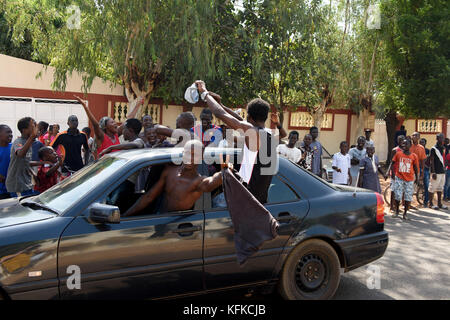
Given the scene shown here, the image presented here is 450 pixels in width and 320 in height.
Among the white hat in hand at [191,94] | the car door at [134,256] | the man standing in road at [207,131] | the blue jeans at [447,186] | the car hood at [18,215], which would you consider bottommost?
the blue jeans at [447,186]

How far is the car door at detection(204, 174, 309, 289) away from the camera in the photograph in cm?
389

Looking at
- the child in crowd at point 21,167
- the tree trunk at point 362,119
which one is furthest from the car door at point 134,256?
the tree trunk at point 362,119

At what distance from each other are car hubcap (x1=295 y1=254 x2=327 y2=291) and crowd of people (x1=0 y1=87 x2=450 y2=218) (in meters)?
0.82

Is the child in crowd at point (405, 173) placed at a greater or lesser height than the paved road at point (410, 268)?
greater

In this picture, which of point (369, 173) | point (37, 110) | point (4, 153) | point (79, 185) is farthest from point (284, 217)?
point (37, 110)

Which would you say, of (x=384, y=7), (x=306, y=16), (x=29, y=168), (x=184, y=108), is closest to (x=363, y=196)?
(x=29, y=168)

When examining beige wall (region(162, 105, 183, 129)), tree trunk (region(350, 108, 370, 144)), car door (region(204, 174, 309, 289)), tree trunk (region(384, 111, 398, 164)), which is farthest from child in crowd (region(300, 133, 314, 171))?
tree trunk (region(384, 111, 398, 164))

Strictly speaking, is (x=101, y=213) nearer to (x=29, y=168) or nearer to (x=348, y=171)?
(x=29, y=168)

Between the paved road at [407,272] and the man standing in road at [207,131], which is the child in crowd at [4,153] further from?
the paved road at [407,272]

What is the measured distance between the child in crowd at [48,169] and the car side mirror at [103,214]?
288 centimetres

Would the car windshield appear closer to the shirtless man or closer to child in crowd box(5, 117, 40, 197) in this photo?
the shirtless man

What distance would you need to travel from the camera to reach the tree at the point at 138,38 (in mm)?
11109

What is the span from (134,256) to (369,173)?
21.6ft
